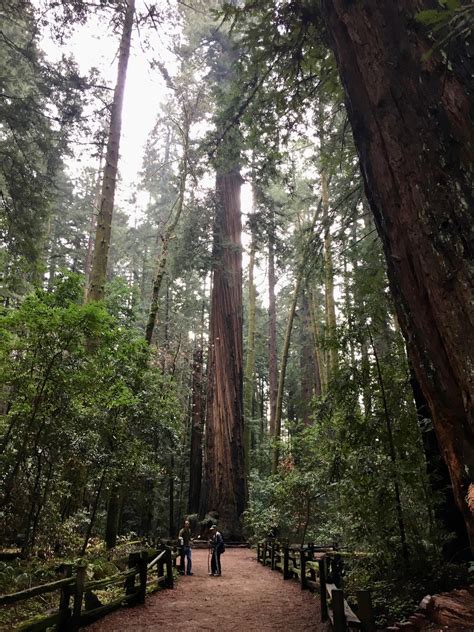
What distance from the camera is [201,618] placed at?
6.43 m

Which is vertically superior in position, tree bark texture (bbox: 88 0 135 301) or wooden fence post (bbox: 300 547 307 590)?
tree bark texture (bbox: 88 0 135 301)

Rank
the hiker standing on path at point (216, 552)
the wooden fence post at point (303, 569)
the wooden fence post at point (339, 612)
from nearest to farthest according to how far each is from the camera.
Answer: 1. the wooden fence post at point (339, 612)
2. the wooden fence post at point (303, 569)
3. the hiker standing on path at point (216, 552)

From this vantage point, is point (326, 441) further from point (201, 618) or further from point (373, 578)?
point (201, 618)

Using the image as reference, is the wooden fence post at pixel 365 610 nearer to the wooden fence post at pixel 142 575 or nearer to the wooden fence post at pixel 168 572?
the wooden fence post at pixel 142 575

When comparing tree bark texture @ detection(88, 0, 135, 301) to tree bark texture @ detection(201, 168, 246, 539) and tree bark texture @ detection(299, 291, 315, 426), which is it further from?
tree bark texture @ detection(299, 291, 315, 426)

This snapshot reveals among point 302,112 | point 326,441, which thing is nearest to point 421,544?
point 326,441

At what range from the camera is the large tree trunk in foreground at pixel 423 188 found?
8.88 feet

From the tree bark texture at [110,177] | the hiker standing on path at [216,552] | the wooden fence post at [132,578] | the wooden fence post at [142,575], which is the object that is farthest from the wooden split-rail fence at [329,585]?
the tree bark texture at [110,177]

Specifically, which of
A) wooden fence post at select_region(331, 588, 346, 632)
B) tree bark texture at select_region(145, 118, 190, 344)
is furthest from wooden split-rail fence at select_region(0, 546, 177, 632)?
tree bark texture at select_region(145, 118, 190, 344)

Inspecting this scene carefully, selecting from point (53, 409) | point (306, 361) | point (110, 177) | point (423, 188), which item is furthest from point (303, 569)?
point (306, 361)

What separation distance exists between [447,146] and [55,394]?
6003 mm

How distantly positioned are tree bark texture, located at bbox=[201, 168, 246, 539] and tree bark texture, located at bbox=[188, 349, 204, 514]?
3.87 meters

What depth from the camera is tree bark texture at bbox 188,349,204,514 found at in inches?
756

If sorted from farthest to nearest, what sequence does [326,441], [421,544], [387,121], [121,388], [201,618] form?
[121,388] → [326,441] → [201,618] → [421,544] → [387,121]
